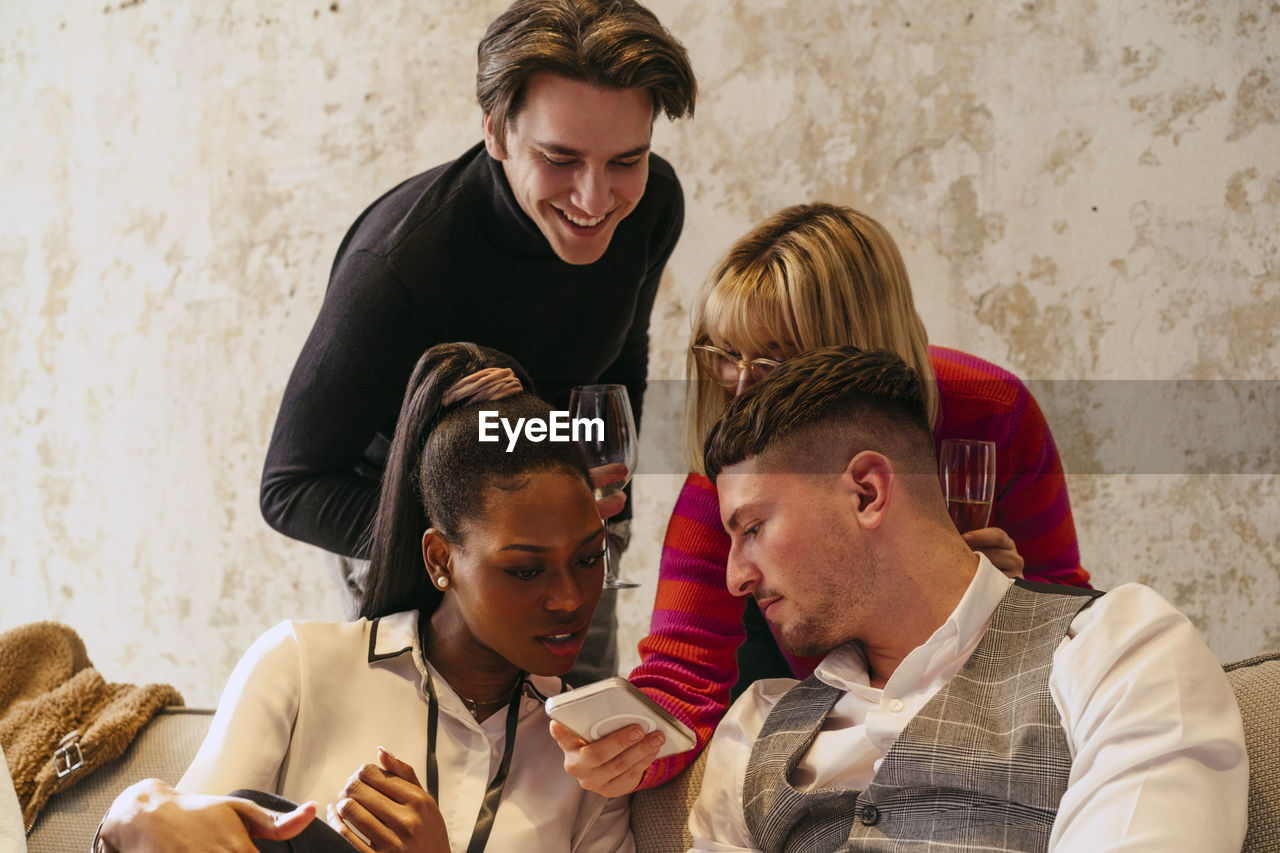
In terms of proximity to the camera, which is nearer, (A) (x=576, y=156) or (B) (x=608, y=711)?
(B) (x=608, y=711)

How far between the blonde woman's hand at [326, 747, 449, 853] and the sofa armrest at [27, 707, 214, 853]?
1.88ft

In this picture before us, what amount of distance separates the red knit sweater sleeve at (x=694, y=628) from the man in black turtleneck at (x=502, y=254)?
13.3 inches

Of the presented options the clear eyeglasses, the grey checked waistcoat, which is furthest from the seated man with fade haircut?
the clear eyeglasses

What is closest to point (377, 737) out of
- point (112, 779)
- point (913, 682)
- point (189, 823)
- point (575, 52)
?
point (189, 823)

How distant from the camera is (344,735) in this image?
1352 mm

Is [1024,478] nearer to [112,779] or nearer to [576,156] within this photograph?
[576,156]

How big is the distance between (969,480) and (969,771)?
0.41m

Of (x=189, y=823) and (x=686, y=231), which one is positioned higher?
(x=686, y=231)

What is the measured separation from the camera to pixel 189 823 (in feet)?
3.59

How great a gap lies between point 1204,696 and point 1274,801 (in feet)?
0.67

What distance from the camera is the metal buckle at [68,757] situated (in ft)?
5.24

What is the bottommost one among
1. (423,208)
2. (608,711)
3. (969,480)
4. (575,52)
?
(608,711)

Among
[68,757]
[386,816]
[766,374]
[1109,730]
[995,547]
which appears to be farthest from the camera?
[68,757]

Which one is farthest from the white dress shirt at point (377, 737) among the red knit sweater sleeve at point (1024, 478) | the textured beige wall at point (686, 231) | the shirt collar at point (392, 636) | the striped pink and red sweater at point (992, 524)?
the textured beige wall at point (686, 231)
